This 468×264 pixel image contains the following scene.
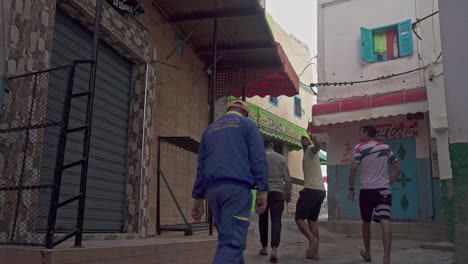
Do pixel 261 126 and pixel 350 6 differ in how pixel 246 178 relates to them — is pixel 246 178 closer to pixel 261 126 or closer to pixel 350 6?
pixel 350 6

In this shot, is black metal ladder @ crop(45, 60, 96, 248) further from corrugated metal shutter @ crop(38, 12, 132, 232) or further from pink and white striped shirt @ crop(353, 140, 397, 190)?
pink and white striped shirt @ crop(353, 140, 397, 190)

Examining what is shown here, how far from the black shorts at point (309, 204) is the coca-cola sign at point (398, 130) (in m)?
6.66

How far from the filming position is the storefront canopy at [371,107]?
11.0 meters

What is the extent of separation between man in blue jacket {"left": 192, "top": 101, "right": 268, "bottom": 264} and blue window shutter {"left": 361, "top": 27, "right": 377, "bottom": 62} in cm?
984

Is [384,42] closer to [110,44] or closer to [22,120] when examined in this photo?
[110,44]

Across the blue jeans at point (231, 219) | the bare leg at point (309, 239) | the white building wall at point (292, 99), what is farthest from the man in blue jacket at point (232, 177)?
the white building wall at point (292, 99)

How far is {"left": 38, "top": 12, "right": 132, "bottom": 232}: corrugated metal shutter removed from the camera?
539cm

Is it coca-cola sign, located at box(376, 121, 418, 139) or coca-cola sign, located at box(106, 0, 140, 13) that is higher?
coca-cola sign, located at box(106, 0, 140, 13)

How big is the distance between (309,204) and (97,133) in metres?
3.05

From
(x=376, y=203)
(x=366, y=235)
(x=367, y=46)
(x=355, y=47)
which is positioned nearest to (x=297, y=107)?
(x=355, y=47)

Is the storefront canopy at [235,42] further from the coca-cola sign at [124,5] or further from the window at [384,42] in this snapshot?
the window at [384,42]

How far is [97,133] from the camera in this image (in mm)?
6387

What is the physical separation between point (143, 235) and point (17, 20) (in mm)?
3781

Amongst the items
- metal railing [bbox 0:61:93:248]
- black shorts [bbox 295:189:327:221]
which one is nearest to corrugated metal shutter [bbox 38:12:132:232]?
metal railing [bbox 0:61:93:248]
